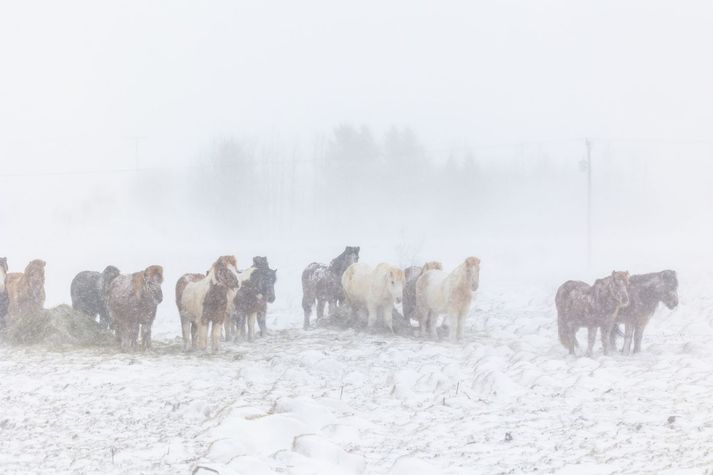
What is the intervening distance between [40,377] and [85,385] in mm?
1046

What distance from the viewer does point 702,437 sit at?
6742mm

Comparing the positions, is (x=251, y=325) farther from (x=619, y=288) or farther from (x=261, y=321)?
(x=619, y=288)

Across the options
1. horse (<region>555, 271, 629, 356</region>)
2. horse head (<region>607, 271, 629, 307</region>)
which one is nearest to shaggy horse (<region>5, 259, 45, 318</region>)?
horse (<region>555, 271, 629, 356</region>)

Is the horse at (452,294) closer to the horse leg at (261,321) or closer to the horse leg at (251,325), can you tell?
the horse leg at (261,321)

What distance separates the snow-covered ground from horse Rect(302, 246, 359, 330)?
5.64m

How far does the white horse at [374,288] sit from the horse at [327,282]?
115 cm

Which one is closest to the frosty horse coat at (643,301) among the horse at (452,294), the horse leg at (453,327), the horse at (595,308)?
the horse at (595,308)

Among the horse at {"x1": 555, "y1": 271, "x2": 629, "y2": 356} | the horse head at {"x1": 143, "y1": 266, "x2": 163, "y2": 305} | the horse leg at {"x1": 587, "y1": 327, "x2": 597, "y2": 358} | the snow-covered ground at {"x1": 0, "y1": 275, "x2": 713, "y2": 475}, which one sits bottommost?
the snow-covered ground at {"x1": 0, "y1": 275, "x2": 713, "y2": 475}

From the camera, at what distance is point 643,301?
13.4 m

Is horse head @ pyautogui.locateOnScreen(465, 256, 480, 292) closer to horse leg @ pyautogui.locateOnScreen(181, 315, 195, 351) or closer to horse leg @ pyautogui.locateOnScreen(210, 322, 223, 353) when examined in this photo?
horse leg @ pyautogui.locateOnScreen(210, 322, 223, 353)

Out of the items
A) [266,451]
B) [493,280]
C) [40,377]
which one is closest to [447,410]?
[266,451]

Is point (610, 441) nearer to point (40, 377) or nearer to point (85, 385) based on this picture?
point (85, 385)

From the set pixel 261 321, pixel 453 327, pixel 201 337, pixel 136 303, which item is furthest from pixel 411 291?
pixel 136 303

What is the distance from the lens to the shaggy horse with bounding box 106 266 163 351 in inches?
516
